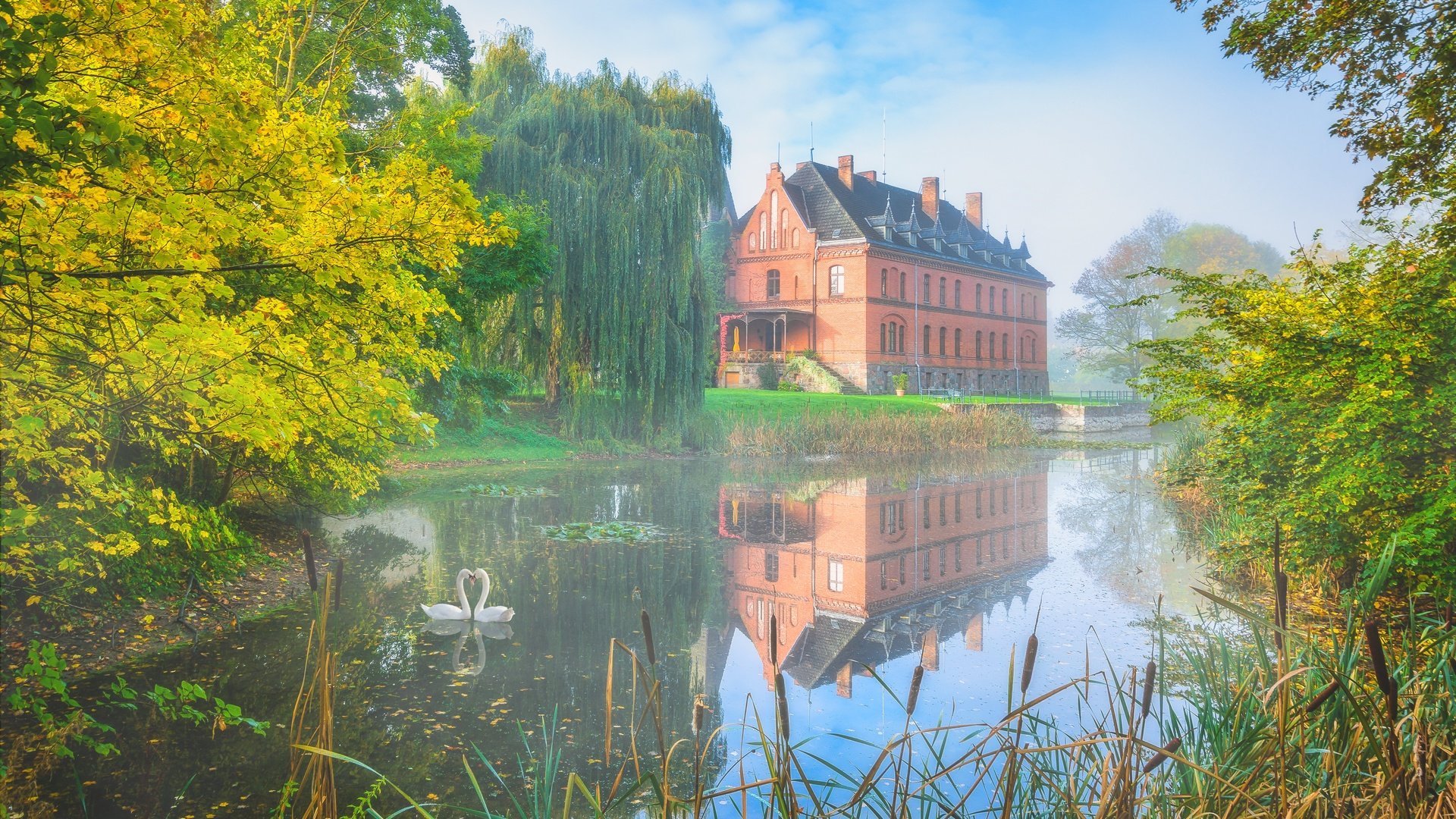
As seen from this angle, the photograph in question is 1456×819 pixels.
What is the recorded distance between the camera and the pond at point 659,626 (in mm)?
4785

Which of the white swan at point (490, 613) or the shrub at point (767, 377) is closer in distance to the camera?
the white swan at point (490, 613)

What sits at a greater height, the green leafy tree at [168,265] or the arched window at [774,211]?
the arched window at [774,211]

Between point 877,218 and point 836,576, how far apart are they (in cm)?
3433

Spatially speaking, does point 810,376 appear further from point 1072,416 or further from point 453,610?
point 453,610

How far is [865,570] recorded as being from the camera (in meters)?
10.1

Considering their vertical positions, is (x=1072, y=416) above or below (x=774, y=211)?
below

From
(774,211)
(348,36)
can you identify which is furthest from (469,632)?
(774,211)

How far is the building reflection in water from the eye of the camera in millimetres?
7012

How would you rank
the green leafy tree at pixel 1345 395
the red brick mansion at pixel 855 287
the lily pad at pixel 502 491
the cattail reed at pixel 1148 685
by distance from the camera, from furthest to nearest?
1. the red brick mansion at pixel 855 287
2. the lily pad at pixel 502 491
3. the green leafy tree at pixel 1345 395
4. the cattail reed at pixel 1148 685

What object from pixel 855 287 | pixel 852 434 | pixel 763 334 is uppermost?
pixel 855 287

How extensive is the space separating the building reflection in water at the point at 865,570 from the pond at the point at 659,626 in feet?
0.12

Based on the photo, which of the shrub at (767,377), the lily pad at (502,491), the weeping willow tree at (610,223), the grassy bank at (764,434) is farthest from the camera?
the shrub at (767,377)

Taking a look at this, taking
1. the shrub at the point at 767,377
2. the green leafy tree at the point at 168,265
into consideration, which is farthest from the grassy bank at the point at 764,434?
the green leafy tree at the point at 168,265

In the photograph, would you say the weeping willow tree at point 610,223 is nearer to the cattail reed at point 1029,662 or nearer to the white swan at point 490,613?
the white swan at point 490,613
